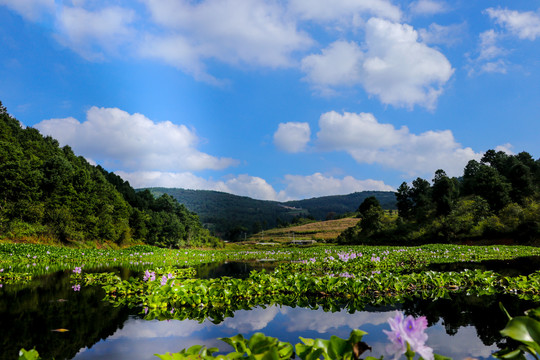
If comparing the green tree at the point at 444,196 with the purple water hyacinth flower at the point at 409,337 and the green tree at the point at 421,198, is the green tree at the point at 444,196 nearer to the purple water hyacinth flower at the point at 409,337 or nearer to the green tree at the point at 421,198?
the green tree at the point at 421,198

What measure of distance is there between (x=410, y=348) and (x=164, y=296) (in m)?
4.09

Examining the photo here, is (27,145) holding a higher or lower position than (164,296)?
higher

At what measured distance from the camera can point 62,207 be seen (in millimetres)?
27938

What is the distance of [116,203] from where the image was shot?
40.4 m

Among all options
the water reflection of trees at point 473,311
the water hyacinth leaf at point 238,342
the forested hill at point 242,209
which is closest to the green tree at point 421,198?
the water reflection of trees at point 473,311

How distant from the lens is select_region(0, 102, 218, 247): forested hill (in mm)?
24703

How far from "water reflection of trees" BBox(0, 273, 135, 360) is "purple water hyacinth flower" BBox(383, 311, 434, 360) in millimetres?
2783

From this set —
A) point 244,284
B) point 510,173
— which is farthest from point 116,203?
point 510,173

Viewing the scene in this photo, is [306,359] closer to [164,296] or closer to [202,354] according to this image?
[202,354]

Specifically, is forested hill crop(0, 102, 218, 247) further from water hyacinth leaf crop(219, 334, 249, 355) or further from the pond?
water hyacinth leaf crop(219, 334, 249, 355)

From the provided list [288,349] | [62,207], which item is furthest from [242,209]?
[288,349]

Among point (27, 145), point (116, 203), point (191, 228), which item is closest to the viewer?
point (27, 145)

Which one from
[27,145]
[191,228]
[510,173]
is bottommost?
[191,228]

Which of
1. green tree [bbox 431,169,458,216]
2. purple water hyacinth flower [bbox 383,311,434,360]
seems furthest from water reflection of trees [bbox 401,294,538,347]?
green tree [bbox 431,169,458,216]
